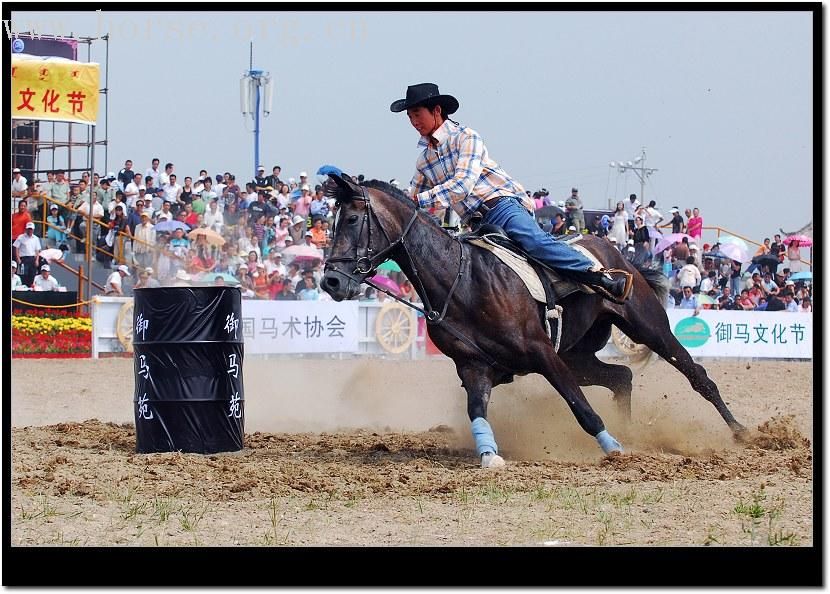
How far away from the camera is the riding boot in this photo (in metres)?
8.26

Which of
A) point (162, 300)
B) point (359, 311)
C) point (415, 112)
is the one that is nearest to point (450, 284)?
point (415, 112)

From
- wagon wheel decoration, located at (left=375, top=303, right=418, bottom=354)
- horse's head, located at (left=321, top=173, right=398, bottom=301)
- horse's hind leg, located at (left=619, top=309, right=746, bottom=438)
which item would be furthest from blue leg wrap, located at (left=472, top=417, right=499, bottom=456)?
wagon wheel decoration, located at (left=375, top=303, right=418, bottom=354)

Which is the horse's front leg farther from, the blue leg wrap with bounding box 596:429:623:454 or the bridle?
the blue leg wrap with bounding box 596:429:623:454

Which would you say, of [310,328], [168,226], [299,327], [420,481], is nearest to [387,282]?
[310,328]

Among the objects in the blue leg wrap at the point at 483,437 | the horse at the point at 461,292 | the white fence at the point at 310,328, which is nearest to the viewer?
the horse at the point at 461,292

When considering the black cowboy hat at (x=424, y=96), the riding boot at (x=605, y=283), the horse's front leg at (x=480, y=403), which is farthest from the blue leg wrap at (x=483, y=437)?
the black cowboy hat at (x=424, y=96)

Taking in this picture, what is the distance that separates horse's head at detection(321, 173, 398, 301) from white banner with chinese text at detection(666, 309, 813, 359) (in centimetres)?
1355

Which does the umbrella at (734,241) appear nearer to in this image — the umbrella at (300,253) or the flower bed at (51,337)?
the umbrella at (300,253)

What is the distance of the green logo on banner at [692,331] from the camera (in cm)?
2041

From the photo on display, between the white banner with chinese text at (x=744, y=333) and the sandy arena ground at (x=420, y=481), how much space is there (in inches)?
333

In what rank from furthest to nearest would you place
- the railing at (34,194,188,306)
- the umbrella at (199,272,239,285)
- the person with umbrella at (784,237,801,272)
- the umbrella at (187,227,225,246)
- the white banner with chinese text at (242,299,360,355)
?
the person with umbrella at (784,237,801,272), the umbrella at (187,227,225,246), the railing at (34,194,188,306), the umbrella at (199,272,239,285), the white banner with chinese text at (242,299,360,355)

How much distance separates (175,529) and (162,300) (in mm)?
2890

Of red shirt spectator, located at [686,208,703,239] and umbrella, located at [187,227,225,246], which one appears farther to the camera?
red shirt spectator, located at [686,208,703,239]

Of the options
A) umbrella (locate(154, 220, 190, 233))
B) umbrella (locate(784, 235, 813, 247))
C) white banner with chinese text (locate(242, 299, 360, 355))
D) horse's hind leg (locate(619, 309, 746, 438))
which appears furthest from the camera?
umbrella (locate(784, 235, 813, 247))
